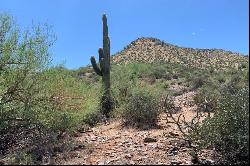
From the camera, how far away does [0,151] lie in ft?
45.0

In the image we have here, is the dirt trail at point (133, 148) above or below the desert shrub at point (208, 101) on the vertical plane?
below

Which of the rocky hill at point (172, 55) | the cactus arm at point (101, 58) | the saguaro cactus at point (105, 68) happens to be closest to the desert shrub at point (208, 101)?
the saguaro cactus at point (105, 68)

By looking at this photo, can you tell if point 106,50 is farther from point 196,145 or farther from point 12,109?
point 196,145

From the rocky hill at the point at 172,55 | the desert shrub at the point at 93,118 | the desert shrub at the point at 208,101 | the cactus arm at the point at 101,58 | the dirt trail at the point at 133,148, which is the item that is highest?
the rocky hill at the point at 172,55

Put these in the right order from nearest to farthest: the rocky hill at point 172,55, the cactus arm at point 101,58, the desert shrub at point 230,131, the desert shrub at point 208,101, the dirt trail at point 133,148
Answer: the desert shrub at point 230,131, the dirt trail at point 133,148, the desert shrub at point 208,101, the cactus arm at point 101,58, the rocky hill at point 172,55

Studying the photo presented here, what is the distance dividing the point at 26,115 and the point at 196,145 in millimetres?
4963

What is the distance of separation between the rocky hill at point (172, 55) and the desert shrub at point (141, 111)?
32031mm

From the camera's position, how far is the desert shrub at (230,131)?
10.8 metres

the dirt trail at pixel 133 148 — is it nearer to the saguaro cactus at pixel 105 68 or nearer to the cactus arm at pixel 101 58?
the saguaro cactus at pixel 105 68

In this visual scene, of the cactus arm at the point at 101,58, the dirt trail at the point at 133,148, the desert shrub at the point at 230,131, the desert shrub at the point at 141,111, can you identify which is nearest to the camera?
the desert shrub at the point at 230,131

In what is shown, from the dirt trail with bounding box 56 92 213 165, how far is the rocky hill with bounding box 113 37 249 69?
34.8m

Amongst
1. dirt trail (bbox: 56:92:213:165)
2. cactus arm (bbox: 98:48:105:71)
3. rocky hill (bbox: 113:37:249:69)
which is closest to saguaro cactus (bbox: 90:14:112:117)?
cactus arm (bbox: 98:48:105:71)

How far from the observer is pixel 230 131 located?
1123cm

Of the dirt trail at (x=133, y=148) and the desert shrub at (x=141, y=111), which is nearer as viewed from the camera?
the dirt trail at (x=133, y=148)
